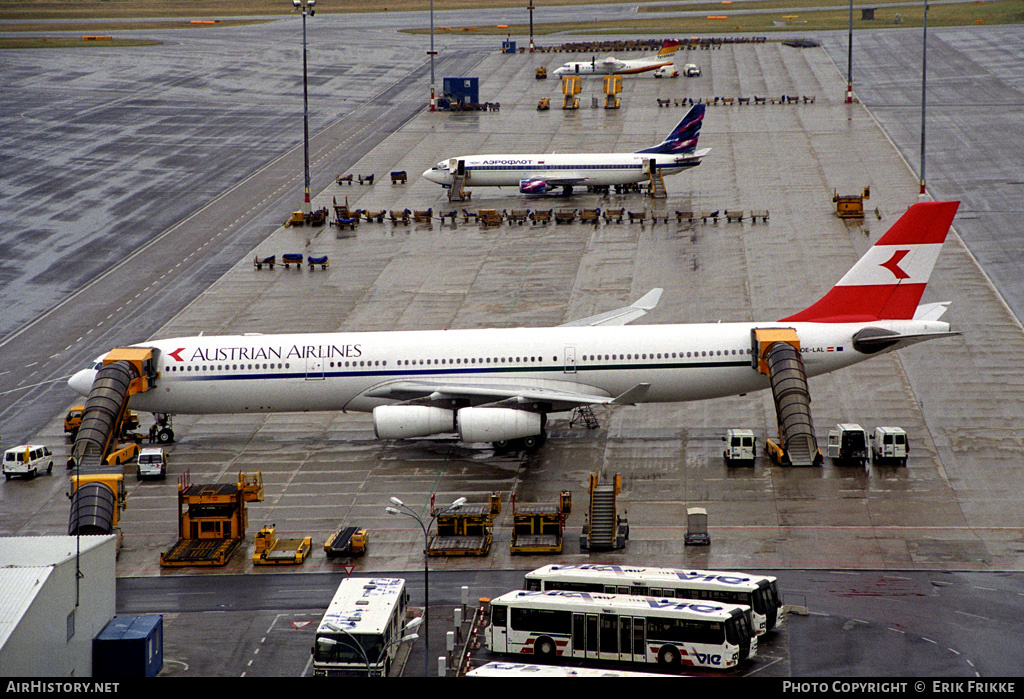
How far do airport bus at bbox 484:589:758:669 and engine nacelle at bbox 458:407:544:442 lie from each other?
19.6 metres

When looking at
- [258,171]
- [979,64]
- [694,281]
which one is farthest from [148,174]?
[979,64]

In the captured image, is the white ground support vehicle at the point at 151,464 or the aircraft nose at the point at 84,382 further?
the aircraft nose at the point at 84,382

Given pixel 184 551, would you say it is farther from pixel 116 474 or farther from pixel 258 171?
pixel 258 171

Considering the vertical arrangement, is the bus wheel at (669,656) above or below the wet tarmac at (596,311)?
below

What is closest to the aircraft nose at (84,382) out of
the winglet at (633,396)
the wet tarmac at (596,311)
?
the wet tarmac at (596,311)

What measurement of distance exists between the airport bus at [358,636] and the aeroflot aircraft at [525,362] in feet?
65.7

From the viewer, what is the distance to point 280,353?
71.9 meters

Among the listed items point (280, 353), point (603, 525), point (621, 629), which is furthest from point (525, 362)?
point (621, 629)

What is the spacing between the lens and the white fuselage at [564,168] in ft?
434

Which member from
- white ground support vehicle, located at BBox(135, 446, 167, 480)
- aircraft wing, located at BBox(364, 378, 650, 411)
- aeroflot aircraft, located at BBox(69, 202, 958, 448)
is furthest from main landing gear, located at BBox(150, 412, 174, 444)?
aircraft wing, located at BBox(364, 378, 650, 411)

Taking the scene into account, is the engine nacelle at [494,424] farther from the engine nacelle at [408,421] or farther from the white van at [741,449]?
the white van at [741,449]

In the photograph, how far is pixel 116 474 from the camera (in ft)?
202

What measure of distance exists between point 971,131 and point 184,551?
11993 cm

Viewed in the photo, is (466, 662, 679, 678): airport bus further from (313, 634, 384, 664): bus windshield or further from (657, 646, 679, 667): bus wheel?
(313, 634, 384, 664): bus windshield
